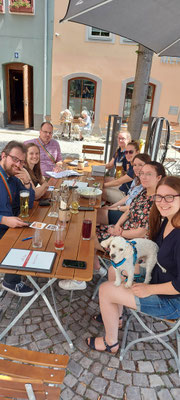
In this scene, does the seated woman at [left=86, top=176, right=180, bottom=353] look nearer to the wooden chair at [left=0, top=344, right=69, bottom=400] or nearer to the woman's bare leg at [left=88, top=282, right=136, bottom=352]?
the woman's bare leg at [left=88, top=282, right=136, bottom=352]

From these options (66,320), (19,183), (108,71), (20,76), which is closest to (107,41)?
(108,71)

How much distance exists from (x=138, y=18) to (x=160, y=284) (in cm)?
237

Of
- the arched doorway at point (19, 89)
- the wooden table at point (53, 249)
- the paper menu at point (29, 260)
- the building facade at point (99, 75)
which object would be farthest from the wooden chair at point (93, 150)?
the arched doorway at point (19, 89)

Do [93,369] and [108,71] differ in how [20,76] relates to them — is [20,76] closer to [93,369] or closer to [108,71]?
[108,71]

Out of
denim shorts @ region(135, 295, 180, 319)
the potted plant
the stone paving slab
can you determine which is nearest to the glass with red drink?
denim shorts @ region(135, 295, 180, 319)

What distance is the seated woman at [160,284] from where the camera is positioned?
80.0 inches

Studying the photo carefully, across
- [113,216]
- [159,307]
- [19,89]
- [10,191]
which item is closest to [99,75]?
[19,89]

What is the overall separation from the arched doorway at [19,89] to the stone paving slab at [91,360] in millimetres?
10494

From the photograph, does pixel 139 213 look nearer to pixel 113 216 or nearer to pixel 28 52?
pixel 113 216

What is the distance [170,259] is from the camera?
2.07 m

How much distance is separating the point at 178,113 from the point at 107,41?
424cm

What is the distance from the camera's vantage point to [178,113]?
1206 cm

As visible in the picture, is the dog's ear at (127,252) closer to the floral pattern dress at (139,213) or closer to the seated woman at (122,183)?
the floral pattern dress at (139,213)

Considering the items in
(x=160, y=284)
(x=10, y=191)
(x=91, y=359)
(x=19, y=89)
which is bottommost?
(x=91, y=359)
